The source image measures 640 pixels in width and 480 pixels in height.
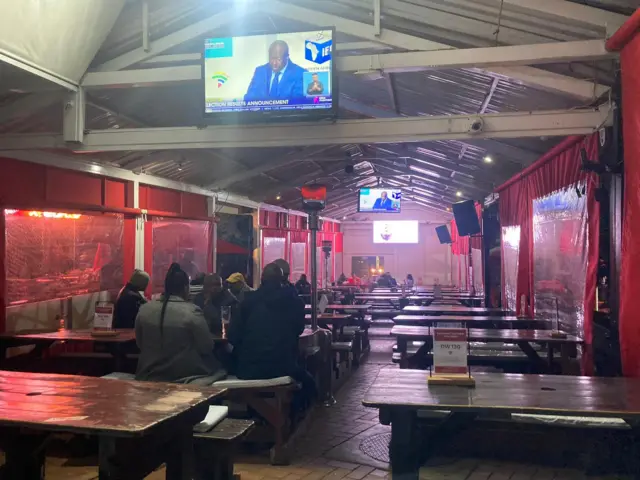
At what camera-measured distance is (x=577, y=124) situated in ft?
15.5

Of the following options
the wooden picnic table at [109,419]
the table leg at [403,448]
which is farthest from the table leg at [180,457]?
the table leg at [403,448]

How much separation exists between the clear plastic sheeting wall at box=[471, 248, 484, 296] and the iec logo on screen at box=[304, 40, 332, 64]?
8.31 m

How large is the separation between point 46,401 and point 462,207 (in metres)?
10.1

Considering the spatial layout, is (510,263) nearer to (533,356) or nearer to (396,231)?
(533,356)

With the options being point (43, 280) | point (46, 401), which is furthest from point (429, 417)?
point (43, 280)

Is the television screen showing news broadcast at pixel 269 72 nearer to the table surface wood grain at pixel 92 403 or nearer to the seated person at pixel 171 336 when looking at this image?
the seated person at pixel 171 336

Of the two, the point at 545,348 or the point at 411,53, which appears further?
the point at 545,348

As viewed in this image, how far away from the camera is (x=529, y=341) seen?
5.37 m

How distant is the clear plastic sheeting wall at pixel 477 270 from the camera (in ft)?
41.0

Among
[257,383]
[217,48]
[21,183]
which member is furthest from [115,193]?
[257,383]

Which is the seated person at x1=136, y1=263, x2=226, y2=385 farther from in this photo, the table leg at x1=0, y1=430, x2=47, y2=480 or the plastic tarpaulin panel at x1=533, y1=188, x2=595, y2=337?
the plastic tarpaulin panel at x1=533, y1=188, x2=595, y2=337

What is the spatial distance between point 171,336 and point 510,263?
6.54 m

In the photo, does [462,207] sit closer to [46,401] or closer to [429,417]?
[429,417]

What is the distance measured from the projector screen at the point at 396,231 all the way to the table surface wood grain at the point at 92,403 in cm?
1884
